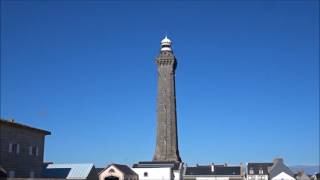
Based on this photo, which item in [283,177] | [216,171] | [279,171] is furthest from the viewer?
[279,171]

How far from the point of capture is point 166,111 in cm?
10838

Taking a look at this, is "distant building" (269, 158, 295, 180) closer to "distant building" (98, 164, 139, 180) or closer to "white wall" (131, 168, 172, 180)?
"white wall" (131, 168, 172, 180)

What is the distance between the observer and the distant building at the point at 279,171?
9856 cm

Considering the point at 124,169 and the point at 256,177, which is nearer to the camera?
the point at 124,169

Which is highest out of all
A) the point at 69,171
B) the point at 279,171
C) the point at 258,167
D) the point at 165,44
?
the point at 165,44

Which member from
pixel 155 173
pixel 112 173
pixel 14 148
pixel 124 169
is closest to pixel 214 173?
pixel 155 173

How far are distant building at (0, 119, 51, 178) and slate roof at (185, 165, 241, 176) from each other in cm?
4976

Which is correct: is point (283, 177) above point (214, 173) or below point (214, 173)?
below

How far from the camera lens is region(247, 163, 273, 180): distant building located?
10100 centimetres

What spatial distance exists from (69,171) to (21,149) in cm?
1087

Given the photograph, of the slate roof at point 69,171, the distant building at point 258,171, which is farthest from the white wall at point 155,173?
the distant building at point 258,171

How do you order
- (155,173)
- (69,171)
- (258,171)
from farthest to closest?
A: (258,171) → (155,173) → (69,171)

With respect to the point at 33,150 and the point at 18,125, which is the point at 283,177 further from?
the point at 18,125

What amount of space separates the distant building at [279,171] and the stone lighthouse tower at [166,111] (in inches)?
833
